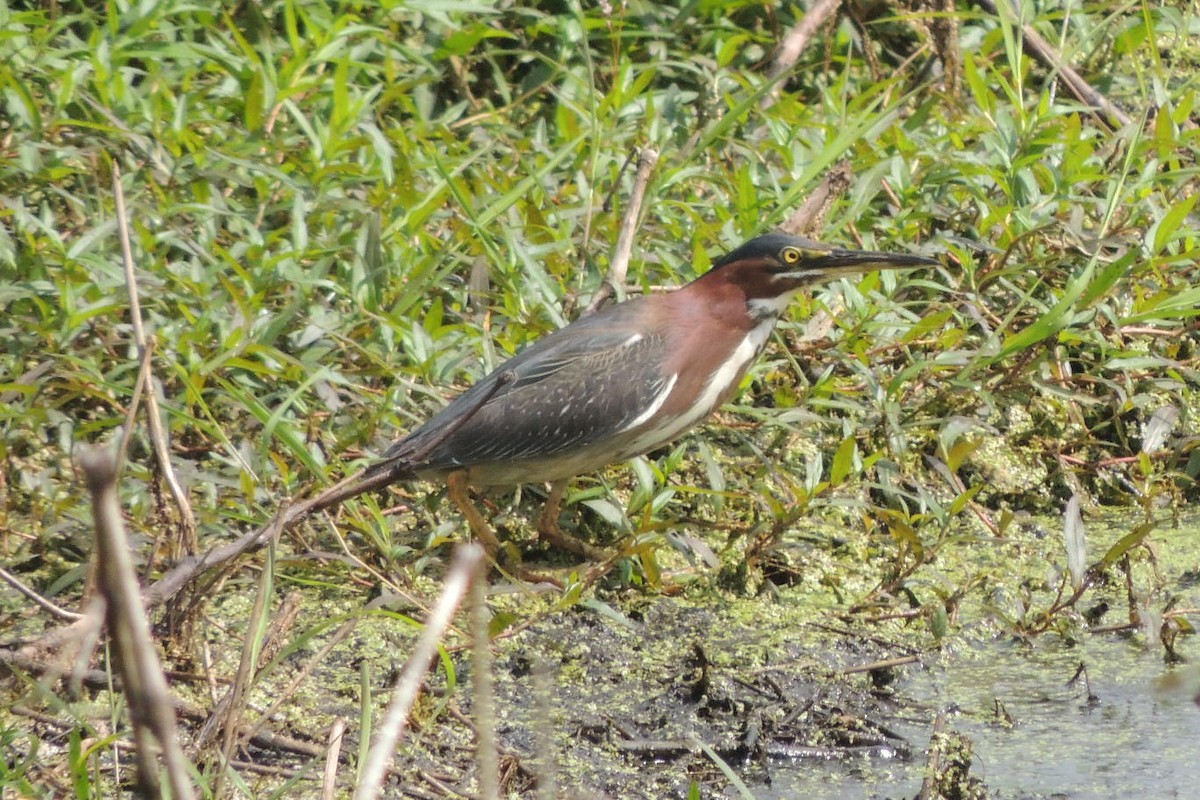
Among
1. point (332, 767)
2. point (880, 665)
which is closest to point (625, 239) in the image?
point (880, 665)

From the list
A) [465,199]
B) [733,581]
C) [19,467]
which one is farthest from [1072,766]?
[19,467]

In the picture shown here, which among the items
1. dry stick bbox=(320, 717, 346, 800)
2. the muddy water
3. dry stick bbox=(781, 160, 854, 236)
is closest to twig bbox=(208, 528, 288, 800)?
dry stick bbox=(320, 717, 346, 800)

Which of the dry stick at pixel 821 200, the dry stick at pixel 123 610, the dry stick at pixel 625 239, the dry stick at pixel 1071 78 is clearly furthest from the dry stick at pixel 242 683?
the dry stick at pixel 1071 78

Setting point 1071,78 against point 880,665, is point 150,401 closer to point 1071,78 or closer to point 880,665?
point 880,665

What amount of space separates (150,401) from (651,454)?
6.91ft

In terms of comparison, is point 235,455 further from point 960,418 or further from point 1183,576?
point 1183,576

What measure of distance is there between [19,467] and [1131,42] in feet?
14.2

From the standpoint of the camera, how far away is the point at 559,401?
435 cm

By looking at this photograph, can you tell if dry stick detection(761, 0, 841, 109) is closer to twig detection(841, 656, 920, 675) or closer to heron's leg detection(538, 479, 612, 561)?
heron's leg detection(538, 479, 612, 561)

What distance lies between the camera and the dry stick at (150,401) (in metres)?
2.50

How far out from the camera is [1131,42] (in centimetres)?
600

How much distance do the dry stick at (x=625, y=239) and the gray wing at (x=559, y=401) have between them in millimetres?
275

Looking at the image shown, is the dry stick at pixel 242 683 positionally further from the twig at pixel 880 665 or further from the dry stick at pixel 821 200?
the dry stick at pixel 821 200

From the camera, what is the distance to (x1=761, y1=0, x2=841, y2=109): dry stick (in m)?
6.11
